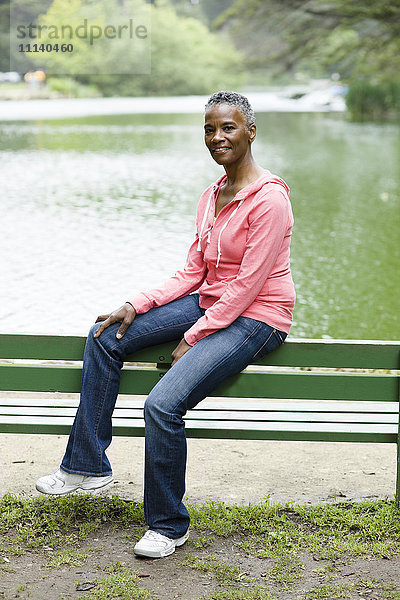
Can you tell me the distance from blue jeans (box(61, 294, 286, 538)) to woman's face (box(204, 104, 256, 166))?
0.62 m

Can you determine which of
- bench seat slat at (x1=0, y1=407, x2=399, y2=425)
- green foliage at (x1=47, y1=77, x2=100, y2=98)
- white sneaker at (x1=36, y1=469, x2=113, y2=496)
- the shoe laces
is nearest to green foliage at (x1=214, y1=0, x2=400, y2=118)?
green foliage at (x1=47, y1=77, x2=100, y2=98)

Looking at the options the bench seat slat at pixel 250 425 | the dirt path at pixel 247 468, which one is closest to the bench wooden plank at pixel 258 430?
the bench seat slat at pixel 250 425

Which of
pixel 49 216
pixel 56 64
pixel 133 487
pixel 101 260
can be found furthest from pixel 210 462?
pixel 56 64

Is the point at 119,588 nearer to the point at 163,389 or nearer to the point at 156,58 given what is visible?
the point at 163,389

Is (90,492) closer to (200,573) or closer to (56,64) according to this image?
(200,573)

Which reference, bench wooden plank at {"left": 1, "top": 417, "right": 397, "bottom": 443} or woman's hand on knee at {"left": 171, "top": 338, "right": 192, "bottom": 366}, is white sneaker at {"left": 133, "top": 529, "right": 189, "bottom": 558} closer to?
bench wooden plank at {"left": 1, "top": 417, "right": 397, "bottom": 443}

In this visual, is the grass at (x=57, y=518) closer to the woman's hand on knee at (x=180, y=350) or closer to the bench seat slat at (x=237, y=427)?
the bench seat slat at (x=237, y=427)

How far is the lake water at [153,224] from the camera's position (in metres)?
8.89

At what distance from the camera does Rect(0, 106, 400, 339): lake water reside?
8.89 meters

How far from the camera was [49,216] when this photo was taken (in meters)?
14.2

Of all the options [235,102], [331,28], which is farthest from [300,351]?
[331,28]

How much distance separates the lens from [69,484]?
3385 mm

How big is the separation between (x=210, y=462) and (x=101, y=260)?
23.3 feet

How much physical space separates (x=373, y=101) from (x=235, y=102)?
36748 millimetres
